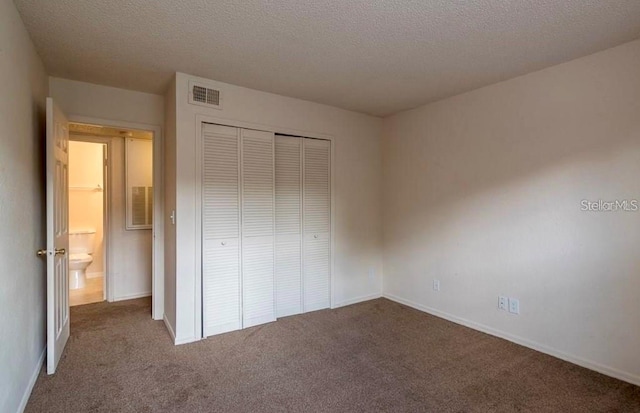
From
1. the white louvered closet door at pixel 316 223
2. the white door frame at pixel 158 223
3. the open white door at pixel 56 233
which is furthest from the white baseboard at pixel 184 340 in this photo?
the white louvered closet door at pixel 316 223

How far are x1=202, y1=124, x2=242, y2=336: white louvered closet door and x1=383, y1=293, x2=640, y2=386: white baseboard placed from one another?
2.08 meters

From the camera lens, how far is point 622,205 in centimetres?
235

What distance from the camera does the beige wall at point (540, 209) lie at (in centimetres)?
235

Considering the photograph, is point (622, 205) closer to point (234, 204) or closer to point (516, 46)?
point (516, 46)

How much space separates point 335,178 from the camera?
3.90 metres

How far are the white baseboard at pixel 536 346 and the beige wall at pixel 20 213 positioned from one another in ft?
11.3

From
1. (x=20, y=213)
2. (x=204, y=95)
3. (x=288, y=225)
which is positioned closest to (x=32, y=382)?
(x=20, y=213)

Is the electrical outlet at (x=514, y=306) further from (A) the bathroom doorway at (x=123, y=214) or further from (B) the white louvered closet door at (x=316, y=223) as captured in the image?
(A) the bathroom doorway at (x=123, y=214)

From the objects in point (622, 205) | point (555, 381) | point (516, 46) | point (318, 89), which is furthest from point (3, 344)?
point (622, 205)

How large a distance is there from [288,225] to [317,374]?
160 centimetres

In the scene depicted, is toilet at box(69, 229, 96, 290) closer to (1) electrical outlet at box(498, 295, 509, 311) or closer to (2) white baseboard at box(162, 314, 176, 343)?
(2) white baseboard at box(162, 314, 176, 343)

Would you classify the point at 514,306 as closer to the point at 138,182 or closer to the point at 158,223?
the point at 158,223

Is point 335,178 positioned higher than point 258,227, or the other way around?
point 335,178

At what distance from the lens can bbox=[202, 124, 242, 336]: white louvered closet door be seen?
303cm
